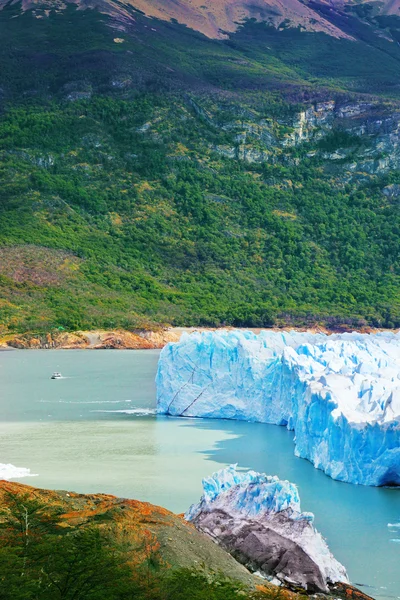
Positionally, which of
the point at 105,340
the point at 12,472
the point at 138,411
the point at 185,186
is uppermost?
the point at 12,472

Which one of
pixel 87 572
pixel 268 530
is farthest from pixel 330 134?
pixel 87 572

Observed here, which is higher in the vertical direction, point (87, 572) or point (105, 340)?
point (87, 572)

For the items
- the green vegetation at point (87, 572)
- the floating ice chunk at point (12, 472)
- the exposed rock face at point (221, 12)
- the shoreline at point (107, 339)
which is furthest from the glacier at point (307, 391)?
the exposed rock face at point (221, 12)

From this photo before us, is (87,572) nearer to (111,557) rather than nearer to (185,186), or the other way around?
(111,557)

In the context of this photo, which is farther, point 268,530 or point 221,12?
point 221,12

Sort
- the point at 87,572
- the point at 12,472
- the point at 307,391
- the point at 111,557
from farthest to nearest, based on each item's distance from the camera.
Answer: the point at 307,391 < the point at 12,472 < the point at 111,557 < the point at 87,572

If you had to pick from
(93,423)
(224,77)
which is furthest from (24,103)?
(93,423)

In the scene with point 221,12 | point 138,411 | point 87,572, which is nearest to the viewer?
point 87,572

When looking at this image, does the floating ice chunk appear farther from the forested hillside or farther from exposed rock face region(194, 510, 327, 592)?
the forested hillside

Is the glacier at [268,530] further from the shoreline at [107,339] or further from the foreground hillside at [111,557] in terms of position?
the shoreline at [107,339]
